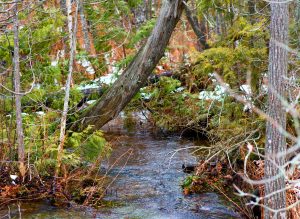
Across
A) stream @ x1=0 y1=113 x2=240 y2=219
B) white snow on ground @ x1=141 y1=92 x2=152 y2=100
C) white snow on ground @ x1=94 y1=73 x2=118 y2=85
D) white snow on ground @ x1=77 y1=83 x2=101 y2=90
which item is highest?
white snow on ground @ x1=94 y1=73 x2=118 y2=85

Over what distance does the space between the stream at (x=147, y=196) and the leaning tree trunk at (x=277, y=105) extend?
4.92ft

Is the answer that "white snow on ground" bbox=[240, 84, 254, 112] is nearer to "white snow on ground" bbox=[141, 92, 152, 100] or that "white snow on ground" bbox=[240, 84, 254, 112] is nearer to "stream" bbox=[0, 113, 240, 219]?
"stream" bbox=[0, 113, 240, 219]

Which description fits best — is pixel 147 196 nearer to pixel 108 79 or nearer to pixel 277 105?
pixel 277 105

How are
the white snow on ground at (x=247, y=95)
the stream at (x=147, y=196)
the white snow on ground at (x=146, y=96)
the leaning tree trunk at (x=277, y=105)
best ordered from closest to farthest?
the leaning tree trunk at (x=277, y=105)
the stream at (x=147, y=196)
the white snow on ground at (x=247, y=95)
the white snow on ground at (x=146, y=96)

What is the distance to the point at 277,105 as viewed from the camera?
215 inches

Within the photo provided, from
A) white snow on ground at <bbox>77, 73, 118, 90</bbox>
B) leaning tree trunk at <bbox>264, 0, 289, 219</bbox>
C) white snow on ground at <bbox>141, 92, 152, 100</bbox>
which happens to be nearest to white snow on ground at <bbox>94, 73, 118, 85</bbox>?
white snow on ground at <bbox>77, 73, 118, 90</bbox>

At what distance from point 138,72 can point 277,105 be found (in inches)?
176

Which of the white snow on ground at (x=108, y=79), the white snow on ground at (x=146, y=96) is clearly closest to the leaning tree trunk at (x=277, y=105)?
the white snow on ground at (x=108, y=79)

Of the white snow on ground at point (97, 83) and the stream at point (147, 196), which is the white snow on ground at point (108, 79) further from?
the stream at point (147, 196)

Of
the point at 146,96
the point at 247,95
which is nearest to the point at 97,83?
the point at 146,96

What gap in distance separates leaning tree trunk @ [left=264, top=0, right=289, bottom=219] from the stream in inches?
59.0

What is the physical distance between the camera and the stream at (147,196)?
6949 mm

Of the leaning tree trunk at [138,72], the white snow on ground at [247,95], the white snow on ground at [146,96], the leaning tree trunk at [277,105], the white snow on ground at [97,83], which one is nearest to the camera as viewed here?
the leaning tree trunk at [277,105]

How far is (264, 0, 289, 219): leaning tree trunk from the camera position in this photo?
17.8ft
